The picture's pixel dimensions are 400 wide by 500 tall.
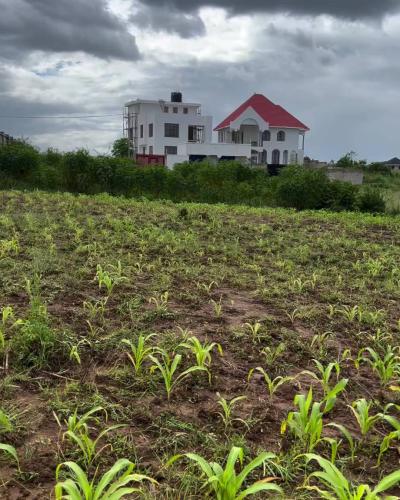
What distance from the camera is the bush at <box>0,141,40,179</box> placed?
13.8m

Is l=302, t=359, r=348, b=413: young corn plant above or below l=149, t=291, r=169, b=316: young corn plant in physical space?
below

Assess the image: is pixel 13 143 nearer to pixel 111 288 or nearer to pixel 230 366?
pixel 111 288

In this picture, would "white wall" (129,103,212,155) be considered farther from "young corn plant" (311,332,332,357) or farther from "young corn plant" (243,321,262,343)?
"young corn plant" (311,332,332,357)

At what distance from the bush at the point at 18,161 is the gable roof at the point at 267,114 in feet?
84.1

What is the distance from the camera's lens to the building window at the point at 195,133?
4044 centimetres

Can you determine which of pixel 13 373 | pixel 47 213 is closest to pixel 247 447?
pixel 13 373

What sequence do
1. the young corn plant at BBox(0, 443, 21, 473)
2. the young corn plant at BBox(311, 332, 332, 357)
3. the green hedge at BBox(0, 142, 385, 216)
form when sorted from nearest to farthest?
the young corn plant at BBox(0, 443, 21, 473) → the young corn plant at BBox(311, 332, 332, 357) → the green hedge at BBox(0, 142, 385, 216)

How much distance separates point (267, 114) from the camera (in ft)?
129

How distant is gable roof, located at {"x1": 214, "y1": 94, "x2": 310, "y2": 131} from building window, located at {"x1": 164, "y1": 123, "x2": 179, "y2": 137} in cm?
325

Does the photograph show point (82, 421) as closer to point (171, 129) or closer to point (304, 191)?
point (304, 191)

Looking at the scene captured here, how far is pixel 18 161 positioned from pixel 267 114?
28.4 metres

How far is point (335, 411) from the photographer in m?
2.57

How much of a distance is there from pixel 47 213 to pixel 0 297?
4.55 m

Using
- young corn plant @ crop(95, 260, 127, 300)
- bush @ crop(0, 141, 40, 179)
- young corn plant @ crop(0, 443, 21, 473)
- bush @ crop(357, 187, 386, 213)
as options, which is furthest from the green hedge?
young corn plant @ crop(0, 443, 21, 473)
